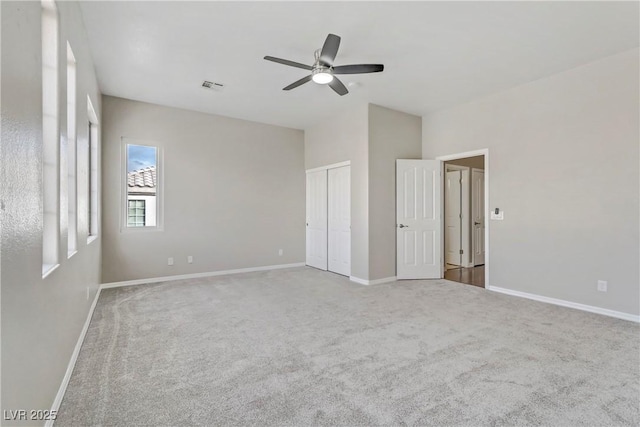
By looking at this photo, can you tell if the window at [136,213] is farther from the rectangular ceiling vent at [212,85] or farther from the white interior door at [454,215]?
the white interior door at [454,215]

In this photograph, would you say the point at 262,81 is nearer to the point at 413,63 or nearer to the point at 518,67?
the point at 413,63

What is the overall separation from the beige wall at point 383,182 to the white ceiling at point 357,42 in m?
0.64

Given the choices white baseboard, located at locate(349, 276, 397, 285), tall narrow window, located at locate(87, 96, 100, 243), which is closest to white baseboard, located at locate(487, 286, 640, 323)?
white baseboard, located at locate(349, 276, 397, 285)

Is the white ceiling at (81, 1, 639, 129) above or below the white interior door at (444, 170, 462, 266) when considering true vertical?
above

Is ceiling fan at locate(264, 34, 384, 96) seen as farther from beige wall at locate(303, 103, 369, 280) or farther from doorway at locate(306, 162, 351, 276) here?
doorway at locate(306, 162, 351, 276)

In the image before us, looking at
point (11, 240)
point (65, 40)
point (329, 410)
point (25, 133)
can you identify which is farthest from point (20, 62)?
point (329, 410)

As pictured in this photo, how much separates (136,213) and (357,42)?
4.17 meters

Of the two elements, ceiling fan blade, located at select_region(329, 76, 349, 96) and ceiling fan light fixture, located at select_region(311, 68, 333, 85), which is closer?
ceiling fan light fixture, located at select_region(311, 68, 333, 85)

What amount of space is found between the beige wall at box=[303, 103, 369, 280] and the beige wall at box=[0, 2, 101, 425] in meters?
3.80

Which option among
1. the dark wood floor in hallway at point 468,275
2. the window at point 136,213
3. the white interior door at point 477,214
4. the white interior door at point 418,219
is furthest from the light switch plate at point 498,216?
the window at point 136,213

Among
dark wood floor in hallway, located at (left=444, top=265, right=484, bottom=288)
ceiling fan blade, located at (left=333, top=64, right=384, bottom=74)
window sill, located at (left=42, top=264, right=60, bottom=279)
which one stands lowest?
dark wood floor in hallway, located at (left=444, top=265, right=484, bottom=288)

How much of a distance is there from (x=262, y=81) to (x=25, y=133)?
10.2 feet

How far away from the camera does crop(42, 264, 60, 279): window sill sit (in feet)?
5.61

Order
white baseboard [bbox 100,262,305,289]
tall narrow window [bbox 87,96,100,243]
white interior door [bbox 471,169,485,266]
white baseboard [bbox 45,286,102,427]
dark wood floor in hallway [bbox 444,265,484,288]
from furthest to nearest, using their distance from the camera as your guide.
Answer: white interior door [bbox 471,169,485,266], dark wood floor in hallway [bbox 444,265,484,288], white baseboard [bbox 100,262,305,289], tall narrow window [bbox 87,96,100,243], white baseboard [bbox 45,286,102,427]
